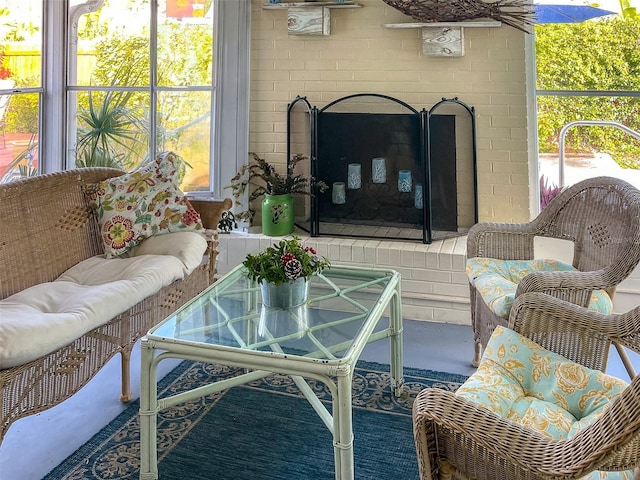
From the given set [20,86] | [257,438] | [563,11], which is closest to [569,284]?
[257,438]

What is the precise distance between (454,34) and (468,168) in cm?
81

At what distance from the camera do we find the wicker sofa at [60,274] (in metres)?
1.62

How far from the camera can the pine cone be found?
1869mm

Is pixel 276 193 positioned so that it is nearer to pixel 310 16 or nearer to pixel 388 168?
pixel 388 168


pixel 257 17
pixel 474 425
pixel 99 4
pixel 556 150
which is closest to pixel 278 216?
pixel 257 17

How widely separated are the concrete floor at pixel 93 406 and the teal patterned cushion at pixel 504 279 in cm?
50

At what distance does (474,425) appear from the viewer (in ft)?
3.56

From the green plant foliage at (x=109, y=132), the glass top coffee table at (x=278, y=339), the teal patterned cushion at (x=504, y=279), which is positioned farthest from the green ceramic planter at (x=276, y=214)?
the teal patterned cushion at (x=504, y=279)

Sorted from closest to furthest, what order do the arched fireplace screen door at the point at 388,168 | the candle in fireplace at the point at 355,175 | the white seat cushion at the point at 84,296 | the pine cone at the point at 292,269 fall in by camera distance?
the white seat cushion at the point at 84,296 < the pine cone at the point at 292,269 < the arched fireplace screen door at the point at 388,168 < the candle in fireplace at the point at 355,175

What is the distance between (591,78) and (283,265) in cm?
248

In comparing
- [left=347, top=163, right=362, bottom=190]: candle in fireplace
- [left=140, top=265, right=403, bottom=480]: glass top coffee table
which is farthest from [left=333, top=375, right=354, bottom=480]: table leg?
[left=347, top=163, right=362, bottom=190]: candle in fireplace

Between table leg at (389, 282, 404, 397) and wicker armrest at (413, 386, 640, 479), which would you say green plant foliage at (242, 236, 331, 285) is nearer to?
table leg at (389, 282, 404, 397)

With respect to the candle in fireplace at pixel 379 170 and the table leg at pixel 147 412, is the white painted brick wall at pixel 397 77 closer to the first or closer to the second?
the candle in fireplace at pixel 379 170

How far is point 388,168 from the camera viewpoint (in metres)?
3.39
